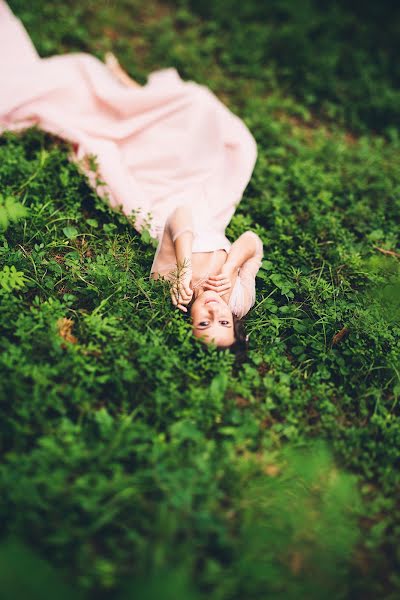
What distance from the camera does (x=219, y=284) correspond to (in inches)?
135

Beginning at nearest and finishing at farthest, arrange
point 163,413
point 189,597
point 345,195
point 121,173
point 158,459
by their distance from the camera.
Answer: point 189,597 < point 158,459 < point 163,413 < point 121,173 < point 345,195

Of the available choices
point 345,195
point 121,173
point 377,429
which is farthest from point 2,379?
point 345,195

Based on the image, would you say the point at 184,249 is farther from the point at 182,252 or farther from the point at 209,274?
the point at 209,274

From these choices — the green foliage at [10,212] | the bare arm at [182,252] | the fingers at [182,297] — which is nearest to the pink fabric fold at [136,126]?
the bare arm at [182,252]

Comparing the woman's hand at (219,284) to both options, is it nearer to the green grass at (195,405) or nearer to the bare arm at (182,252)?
the bare arm at (182,252)

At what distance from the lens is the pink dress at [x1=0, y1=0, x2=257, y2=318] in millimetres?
4117

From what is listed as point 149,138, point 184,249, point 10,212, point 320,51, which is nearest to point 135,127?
point 149,138

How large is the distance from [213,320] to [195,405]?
63cm

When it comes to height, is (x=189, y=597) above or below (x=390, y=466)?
above

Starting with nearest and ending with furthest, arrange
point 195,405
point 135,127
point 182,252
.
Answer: point 195,405, point 182,252, point 135,127

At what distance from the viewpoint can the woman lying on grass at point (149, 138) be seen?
3900mm

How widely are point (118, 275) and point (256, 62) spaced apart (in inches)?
Result: 161

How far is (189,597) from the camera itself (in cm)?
198

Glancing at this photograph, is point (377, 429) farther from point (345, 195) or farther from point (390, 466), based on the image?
point (345, 195)
